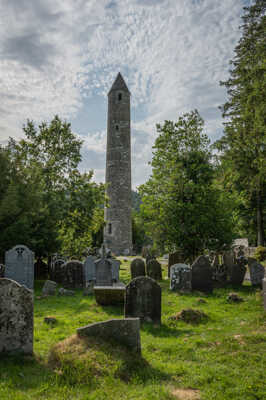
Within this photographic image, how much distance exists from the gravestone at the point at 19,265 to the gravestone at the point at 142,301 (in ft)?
18.9

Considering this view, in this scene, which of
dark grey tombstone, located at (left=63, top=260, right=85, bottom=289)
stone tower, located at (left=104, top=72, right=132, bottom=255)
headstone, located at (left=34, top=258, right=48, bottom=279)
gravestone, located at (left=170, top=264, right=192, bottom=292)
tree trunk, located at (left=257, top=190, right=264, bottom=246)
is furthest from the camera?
stone tower, located at (left=104, top=72, right=132, bottom=255)

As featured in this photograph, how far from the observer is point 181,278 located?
1057 centimetres

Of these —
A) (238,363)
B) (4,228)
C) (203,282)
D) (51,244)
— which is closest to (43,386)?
(238,363)

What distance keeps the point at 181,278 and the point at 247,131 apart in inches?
528

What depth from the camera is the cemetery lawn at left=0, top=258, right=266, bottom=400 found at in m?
3.54

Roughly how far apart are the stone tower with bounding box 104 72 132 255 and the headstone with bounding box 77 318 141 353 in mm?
27139

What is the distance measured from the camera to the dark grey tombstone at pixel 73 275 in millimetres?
11969

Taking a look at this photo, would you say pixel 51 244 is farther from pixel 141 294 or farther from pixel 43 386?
pixel 43 386

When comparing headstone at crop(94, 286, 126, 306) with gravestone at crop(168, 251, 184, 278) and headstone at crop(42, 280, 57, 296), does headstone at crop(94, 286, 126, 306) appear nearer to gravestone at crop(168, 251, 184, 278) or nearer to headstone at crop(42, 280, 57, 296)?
headstone at crop(42, 280, 57, 296)

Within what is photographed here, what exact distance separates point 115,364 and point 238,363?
6.50 ft

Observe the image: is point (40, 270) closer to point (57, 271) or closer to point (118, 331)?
point (57, 271)

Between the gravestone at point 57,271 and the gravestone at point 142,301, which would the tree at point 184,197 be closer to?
the gravestone at point 57,271

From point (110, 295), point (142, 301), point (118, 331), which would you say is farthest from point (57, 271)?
point (118, 331)

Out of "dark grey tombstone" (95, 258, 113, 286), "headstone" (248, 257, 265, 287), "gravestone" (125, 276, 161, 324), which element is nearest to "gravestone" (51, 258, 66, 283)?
"dark grey tombstone" (95, 258, 113, 286)
